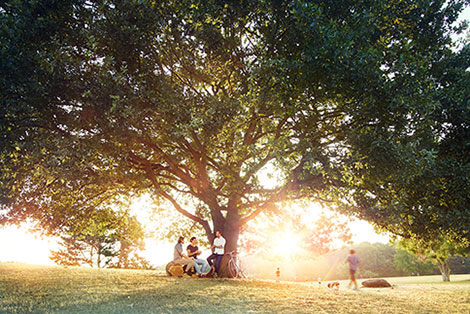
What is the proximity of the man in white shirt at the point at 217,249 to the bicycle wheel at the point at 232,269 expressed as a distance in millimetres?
553

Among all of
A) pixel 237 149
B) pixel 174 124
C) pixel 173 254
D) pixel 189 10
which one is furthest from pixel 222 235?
pixel 189 10

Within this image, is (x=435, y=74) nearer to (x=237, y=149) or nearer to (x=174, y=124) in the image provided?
(x=237, y=149)

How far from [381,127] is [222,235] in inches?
372

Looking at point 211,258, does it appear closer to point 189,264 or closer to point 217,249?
point 217,249

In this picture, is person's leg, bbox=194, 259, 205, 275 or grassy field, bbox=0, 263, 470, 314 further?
person's leg, bbox=194, 259, 205, 275

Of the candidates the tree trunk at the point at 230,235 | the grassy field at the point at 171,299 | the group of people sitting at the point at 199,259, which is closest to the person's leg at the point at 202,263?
the group of people sitting at the point at 199,259

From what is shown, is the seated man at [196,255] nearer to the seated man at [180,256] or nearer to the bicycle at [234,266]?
the seated man at [180,256]

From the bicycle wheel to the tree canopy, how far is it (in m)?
4.08

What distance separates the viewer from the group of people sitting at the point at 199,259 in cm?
1590

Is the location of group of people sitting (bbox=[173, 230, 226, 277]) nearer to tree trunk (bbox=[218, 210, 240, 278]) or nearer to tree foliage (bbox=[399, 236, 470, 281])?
tree trunk (bbox=[218, 210, 240, 278])

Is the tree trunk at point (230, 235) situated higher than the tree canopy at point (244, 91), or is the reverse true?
the tree canopy at point (244, 91)

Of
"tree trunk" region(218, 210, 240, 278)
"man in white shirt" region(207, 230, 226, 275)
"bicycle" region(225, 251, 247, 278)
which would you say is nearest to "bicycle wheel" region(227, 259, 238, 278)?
"bicycle" region(225, 251, 247, 278)

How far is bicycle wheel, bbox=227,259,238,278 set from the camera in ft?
54.8

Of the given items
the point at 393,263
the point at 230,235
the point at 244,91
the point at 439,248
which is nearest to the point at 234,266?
the point at 230,235
